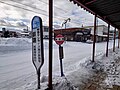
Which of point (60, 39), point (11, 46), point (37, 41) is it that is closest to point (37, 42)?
point (37, 41)

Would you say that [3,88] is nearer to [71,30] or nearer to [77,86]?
[77,86]

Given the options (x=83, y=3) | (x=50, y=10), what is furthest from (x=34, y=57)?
(x=83, y=3)

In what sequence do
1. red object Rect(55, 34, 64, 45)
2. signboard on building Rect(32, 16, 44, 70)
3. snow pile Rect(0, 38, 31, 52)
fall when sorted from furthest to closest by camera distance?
1. snow pile Rect(0, 38, 31, 52)
2. red object Rect(55, 34, 64, 45)
3. signboard on building Rect(32, 16, 44, 70)

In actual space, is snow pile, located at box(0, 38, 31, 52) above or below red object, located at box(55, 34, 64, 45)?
below

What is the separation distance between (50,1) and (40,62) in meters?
1.67

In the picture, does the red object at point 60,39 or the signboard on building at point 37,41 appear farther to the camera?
the red object at point 60,39

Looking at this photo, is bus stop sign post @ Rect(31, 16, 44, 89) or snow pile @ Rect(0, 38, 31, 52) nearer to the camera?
bus stop sign post @ Rect(31, 16, 44, 89)

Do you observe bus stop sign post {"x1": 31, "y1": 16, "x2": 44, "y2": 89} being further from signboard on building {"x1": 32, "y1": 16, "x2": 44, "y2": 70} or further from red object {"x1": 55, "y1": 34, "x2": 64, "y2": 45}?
red object {"x1": 55, "y1": 34, "x2": 64, "y2": 45}

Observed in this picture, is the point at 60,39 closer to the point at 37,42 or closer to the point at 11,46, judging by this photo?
the point at 37,42

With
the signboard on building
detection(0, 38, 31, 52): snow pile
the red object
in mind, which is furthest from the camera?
detection(0, 38, 31, 52): snow pile

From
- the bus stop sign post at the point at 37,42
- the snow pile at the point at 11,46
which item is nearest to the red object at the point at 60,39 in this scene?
the bus stop sign post at the point at 37,42

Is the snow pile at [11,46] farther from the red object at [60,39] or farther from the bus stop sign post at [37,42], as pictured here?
the bus stop sign post at [37,42]

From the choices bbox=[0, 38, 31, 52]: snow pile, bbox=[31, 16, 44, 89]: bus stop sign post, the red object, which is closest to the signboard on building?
bbox=[31, 16, 44, 89]: bus stop sign post

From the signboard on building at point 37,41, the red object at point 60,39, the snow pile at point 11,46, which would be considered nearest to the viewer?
the signboard on building at point 37,41
